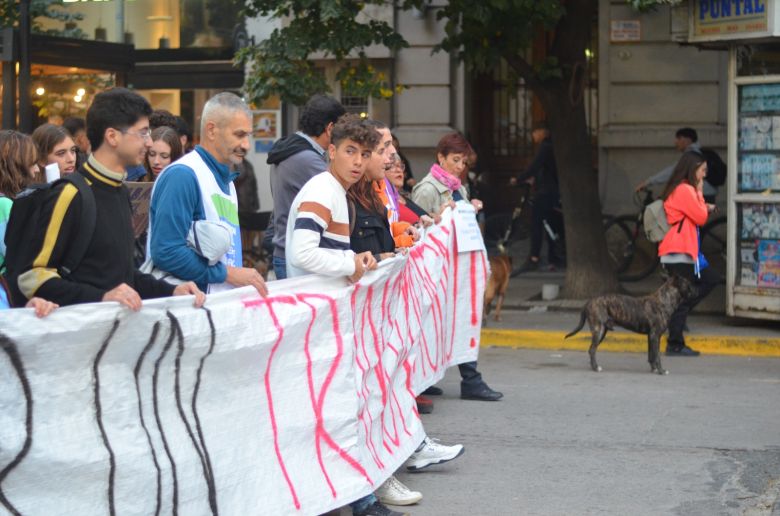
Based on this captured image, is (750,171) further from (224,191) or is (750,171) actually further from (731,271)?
(224,191)

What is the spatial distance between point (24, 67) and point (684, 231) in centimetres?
592

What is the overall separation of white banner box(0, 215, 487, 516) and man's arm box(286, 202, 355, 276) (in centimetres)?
8

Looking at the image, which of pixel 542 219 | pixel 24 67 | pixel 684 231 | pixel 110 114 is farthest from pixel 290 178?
pixel 542 219

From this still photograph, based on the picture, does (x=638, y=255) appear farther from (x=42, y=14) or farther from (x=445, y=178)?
(x=445, y=178)

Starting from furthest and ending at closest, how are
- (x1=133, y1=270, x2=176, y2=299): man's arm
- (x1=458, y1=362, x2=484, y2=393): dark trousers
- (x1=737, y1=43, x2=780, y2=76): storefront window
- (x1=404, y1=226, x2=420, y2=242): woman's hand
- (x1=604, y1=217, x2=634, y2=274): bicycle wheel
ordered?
(x1=604, y1=217, x2=634, y2=274): bicycle wheel, (x1=737, y1=43, x2=780, y2=76): storefront window, (x1=458, y1=362, x2=484, y2=393): dark trousers, (x1=404, y1=226, x2=420, y2=242): woman's hand, (x1=133, y1=270, x2=176, y2=299): man's arm

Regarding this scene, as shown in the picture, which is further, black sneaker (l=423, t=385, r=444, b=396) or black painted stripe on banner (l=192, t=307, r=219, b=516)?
black sneaker (l=423, t=385, r=444, b=396)

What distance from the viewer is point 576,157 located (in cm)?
1307

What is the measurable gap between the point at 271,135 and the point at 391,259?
11.4 meters

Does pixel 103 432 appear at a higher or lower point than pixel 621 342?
higher

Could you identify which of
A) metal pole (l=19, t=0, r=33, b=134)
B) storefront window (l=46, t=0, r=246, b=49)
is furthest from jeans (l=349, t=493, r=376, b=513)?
storefront window (l=46, t=0, r=246, b=49)

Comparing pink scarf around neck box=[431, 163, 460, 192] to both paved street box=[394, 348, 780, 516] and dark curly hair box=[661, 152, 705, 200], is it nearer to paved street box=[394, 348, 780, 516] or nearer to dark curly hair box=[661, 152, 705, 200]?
paved street box=[394, 348, 780, 516]

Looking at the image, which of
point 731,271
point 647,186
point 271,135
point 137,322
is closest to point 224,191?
point 137,322

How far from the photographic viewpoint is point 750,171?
11906mm

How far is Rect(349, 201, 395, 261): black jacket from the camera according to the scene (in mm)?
6410
